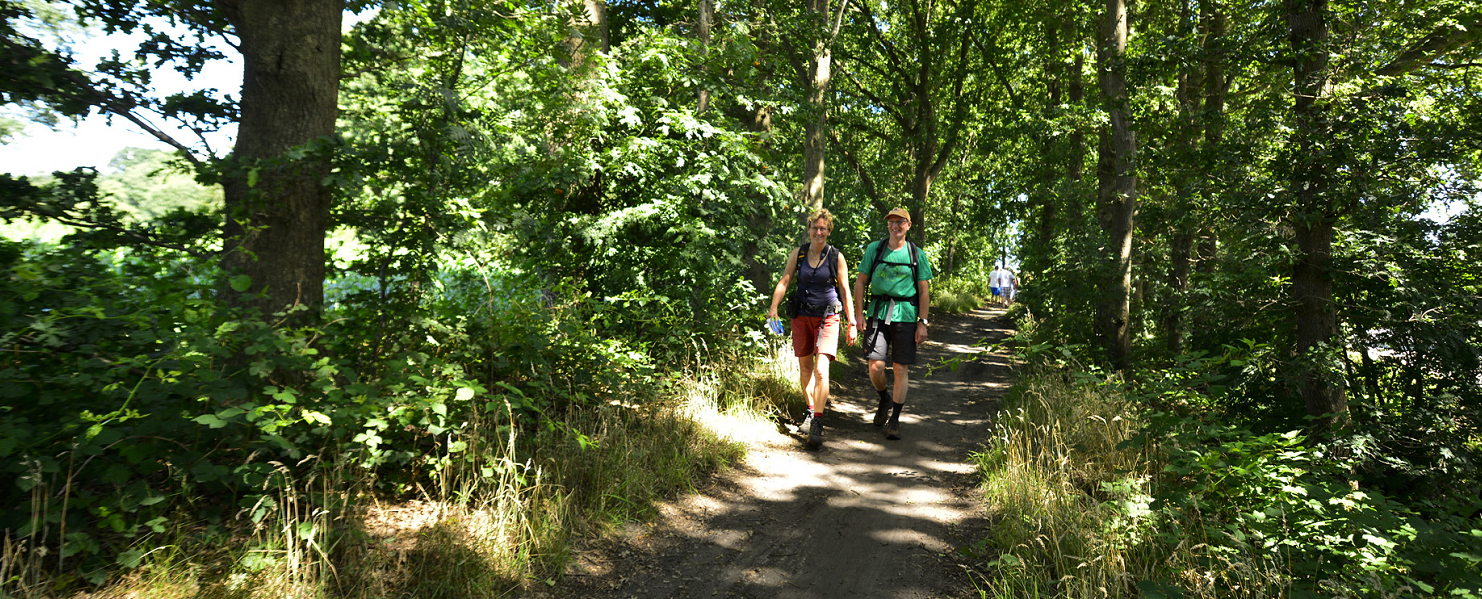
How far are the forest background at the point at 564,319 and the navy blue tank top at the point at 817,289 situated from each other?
41.3 inches

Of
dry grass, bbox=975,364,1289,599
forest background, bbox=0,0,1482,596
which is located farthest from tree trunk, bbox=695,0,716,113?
dry grass, bbox=975,364,1289,599

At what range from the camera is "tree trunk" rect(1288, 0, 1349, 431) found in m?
5.23

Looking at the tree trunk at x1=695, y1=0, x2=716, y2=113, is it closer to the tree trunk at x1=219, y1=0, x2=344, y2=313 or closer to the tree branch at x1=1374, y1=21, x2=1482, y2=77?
the tree trunk at x1=219, y1=0, x2=344, y2=313

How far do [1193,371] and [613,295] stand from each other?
183 inches

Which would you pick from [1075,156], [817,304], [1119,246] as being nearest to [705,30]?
[817,304]

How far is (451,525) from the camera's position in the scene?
10.9ft

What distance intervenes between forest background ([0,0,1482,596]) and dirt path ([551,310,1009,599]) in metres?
0.26

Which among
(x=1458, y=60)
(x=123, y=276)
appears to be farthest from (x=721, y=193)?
(x=1458, y=60)

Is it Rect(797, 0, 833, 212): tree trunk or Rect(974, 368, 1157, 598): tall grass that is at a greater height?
Rect(797, 0, 833, 212): tree trunk

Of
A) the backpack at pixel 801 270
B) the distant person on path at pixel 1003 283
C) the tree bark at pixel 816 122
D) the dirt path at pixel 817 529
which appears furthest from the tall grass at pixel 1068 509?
the distant person on path at pixel 1003 283

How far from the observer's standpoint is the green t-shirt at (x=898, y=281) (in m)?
6.07

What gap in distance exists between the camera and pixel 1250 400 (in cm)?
610

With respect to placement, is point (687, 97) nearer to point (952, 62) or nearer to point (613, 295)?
point (613, 295)

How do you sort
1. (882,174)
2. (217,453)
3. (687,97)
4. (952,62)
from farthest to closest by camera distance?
1. (882,174)
2. (952,62)
3. (687,97)
4. (217,453)
